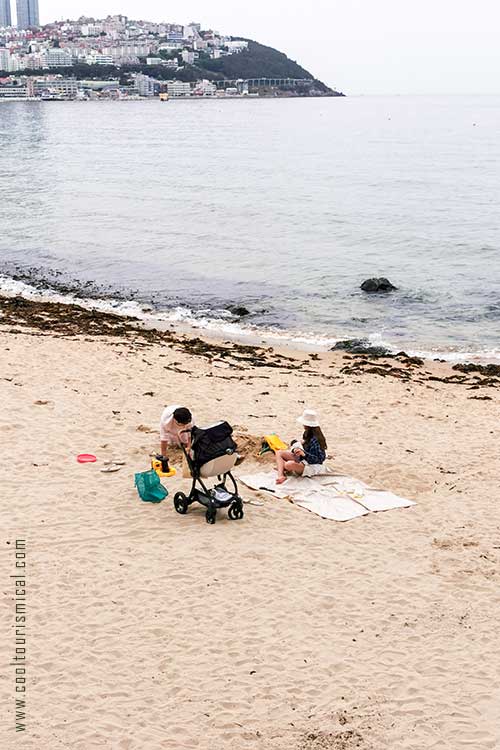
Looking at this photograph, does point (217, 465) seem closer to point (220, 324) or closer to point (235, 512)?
point (235, 512)

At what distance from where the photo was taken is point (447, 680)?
6641 mm

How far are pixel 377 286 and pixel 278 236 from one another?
433 inches

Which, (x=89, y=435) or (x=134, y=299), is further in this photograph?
(x=134, y=299)

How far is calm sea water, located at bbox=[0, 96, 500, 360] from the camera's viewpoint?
22.4 meters

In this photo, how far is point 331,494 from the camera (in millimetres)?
9953

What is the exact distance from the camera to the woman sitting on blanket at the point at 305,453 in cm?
1017

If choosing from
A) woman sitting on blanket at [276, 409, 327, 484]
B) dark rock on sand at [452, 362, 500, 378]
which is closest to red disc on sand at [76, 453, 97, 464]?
woman sitting on blanket at [276, 409, 327, 484]

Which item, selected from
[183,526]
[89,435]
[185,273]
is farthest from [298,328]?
[183,526]

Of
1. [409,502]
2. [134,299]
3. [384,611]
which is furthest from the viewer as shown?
[134,299]

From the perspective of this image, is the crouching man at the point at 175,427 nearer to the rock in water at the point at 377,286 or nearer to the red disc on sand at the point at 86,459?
the red disc on sand at the point at 86,459

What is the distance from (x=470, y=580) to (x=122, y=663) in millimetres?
3568

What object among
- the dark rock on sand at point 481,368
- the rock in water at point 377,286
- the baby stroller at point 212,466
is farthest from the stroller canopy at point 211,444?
the rock in water at point 377,286

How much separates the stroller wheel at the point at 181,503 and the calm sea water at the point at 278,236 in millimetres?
10805

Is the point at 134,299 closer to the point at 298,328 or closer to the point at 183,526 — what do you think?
the point at 298,328
